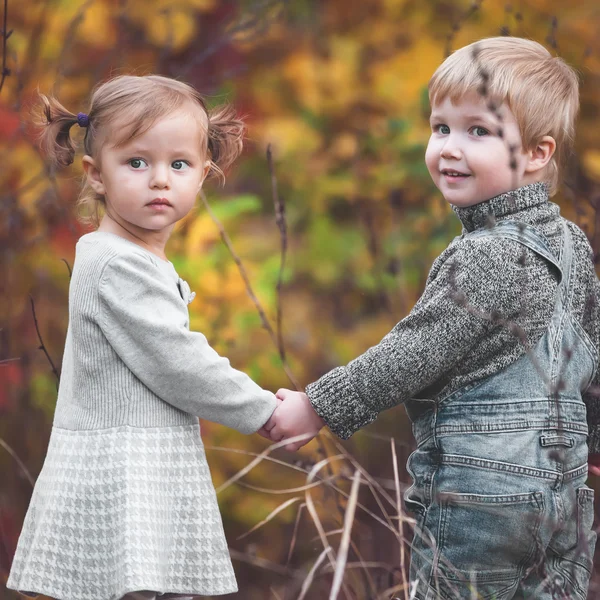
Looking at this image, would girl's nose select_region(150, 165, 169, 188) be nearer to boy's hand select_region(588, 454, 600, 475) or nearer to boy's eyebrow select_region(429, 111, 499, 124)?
boy's eyebrow select_region(429, 111, 499, 124)

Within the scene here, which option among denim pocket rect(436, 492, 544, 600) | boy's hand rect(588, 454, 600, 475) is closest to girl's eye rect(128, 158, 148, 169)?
denim pocket rect(436, 492, 544, 600)

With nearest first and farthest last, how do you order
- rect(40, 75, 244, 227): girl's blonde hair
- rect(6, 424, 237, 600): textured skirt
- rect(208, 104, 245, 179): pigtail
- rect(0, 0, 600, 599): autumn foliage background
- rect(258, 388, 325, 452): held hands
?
rect(6, 424, 237, 600): textured skirt < rect(40, 75, 244, 227): girl's blonde hair < rect(258, 388, 325, 452): held hands < rect(208, 104, 245, 179): pigtail < rect(0, 0, 600, 599): autumn foliage background

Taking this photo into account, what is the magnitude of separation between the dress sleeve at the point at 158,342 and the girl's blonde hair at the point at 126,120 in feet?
0.83

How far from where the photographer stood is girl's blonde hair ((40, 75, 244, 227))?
207 cm

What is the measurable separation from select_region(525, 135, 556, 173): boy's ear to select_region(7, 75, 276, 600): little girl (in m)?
0.72

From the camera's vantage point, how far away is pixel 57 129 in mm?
2240

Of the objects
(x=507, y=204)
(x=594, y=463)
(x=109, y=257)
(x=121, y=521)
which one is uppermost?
(x=507, y=204)

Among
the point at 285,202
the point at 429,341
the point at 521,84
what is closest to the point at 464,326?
the point at 429,341

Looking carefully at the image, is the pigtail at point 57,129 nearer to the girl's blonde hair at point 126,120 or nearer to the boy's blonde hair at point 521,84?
the girl's blonde hair at point 126,120

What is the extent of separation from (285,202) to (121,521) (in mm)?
2479

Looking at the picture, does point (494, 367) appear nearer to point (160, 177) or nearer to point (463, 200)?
point (463, 200)

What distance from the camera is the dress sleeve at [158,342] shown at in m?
2.02

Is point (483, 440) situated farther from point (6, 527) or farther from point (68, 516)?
point (6, 527)

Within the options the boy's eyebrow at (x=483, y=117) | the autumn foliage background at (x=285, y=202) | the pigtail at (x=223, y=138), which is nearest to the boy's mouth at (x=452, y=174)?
the boy's eyebrow at (x=483, y=117)
